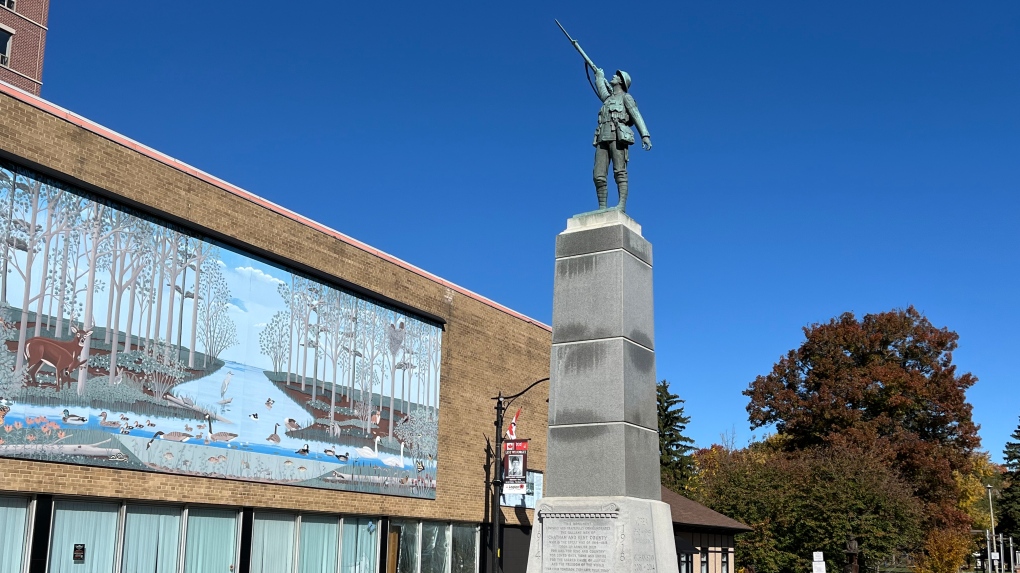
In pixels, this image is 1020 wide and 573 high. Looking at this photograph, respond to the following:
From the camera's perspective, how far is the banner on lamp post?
27547mm

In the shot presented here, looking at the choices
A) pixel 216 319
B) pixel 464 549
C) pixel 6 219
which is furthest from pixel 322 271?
pixel 464 549

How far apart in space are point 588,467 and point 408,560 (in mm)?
13979

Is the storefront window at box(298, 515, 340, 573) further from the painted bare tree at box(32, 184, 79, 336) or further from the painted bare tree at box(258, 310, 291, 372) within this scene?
the painted bare tree at box(32, 184, 79, 336)

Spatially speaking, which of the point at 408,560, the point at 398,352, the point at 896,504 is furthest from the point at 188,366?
the point at 896,504

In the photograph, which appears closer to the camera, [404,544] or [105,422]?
[105,422]

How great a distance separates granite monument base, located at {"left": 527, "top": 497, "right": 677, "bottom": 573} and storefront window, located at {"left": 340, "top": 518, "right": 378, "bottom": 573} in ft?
37.8

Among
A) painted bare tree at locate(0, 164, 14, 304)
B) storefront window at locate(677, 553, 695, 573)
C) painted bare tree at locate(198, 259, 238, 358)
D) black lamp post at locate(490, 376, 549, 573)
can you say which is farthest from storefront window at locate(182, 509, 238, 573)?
storefront window at locate(677, 553, 695, 573)

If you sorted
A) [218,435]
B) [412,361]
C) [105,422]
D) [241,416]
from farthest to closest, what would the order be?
[412,361]
[241,416]
[218,435]
[105,422]

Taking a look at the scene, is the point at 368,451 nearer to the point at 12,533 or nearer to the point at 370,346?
the point at 370,346

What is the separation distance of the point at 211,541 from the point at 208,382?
3.22 m

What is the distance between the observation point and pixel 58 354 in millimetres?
16875

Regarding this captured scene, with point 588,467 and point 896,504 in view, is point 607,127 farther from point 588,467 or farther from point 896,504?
point 896,504

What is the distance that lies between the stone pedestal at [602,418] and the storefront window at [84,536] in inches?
345

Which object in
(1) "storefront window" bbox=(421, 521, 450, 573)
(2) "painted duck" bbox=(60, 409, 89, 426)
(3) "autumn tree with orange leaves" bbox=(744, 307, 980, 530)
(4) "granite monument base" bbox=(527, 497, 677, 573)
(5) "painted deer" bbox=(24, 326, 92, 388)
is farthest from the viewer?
(3) "autumn tree with orange leaves" bbox=(744, 307, 980, 530)
